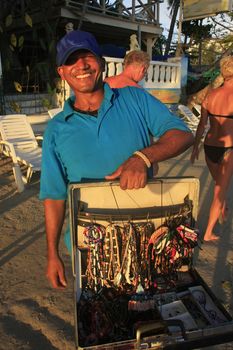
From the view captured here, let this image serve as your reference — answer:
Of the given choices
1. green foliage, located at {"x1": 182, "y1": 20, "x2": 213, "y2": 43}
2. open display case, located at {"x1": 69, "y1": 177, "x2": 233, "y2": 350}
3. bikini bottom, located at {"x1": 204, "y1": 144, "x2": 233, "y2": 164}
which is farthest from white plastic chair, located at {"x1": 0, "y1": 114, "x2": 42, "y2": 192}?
green foliage, located at {"x1": 182, "y1": 20, "x2": 213, "y2": 43}

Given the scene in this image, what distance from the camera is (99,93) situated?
176 cm

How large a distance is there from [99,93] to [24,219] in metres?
3.26

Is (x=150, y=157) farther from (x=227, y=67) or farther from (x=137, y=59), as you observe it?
(x=227, y=67)

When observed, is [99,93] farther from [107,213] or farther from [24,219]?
[24,219]

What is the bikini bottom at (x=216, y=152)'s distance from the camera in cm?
391

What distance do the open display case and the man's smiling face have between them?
552mm

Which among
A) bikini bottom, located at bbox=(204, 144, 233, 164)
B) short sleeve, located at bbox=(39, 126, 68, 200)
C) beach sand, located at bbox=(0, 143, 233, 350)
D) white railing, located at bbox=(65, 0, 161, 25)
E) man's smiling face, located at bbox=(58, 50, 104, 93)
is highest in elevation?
white railing, located at bbox=(65, 0, 161, 25)

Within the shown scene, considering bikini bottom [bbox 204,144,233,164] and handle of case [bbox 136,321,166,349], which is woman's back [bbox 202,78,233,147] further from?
handle of case [bbox 136,321,166,349]

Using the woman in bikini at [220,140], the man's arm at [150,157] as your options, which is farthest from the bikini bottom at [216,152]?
the man's arm at [150,157]

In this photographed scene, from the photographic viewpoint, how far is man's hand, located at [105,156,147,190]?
1.40 m

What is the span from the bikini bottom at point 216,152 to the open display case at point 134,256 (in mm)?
2450

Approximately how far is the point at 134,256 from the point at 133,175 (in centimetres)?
40

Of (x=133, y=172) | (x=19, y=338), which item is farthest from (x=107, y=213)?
(x=19, y=338)

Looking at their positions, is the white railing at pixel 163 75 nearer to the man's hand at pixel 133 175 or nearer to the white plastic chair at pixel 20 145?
the white plastic chair at pixel 20 145
